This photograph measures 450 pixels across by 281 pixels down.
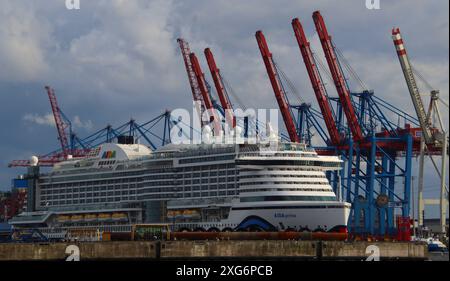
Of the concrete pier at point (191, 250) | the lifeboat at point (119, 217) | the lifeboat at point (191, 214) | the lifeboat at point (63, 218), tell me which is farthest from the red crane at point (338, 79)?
the concrete pier at point (191, 250)

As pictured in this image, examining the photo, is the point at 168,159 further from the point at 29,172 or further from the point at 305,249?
the point at 305,249

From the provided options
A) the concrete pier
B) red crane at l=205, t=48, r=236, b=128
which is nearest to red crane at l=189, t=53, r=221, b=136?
red crane at l=205, t=48, r=236, b=128

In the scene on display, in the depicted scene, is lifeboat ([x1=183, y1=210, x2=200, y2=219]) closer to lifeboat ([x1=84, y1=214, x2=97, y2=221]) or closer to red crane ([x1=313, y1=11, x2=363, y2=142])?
lifeboat ([x1=84, y1=214, x2=97, y2=221])

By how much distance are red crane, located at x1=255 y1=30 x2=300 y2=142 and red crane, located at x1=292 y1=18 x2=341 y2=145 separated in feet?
16.4

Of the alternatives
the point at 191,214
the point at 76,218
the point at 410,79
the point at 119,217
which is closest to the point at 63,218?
the point at 76,218

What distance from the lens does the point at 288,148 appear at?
12200cm

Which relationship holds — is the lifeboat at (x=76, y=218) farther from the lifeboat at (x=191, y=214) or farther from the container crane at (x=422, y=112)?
the container crane at (x=422, y=112)

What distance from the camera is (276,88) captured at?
477ft

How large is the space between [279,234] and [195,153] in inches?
1395

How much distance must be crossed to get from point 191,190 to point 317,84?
85.3ft

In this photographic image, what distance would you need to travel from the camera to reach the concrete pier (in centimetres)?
7944

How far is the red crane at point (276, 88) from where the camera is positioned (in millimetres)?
143500
